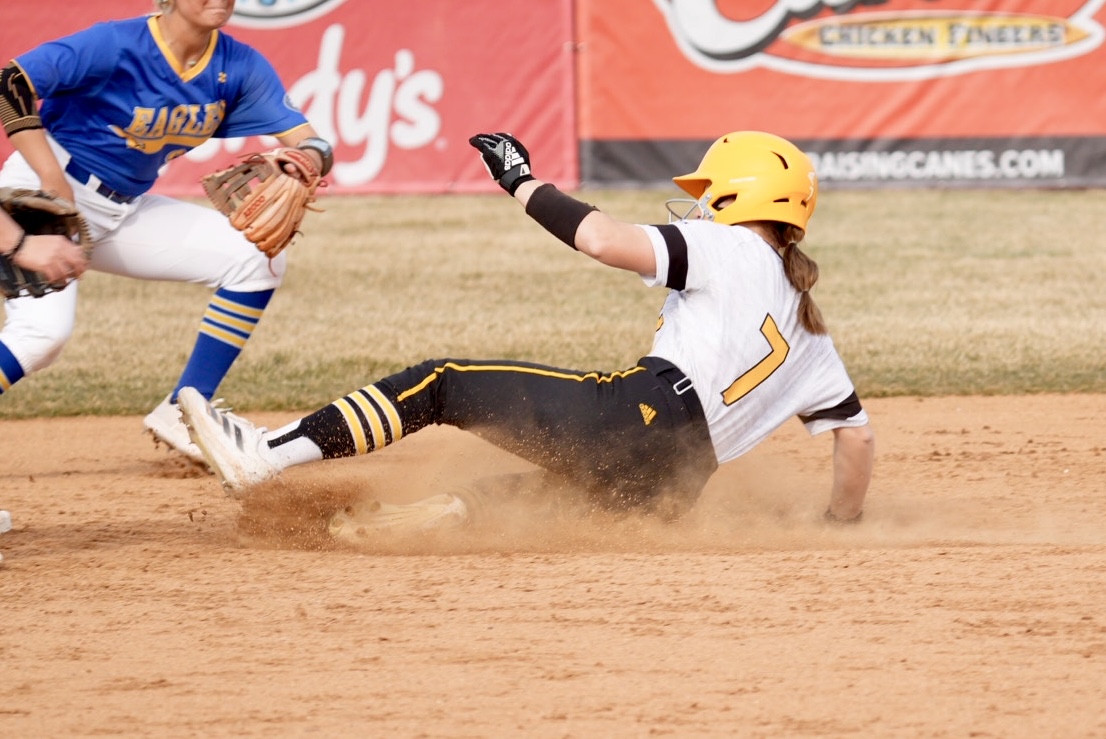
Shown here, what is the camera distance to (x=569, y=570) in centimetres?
391

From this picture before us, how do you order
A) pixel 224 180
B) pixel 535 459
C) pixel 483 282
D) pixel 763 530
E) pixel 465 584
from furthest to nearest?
pixel 483 282 < pixel 224 180 < pixel 763 530 < pixel 535 459 < pixel 465 584

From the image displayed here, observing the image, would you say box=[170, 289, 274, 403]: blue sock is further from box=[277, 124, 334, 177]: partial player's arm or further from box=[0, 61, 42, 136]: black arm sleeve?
box=[0, 61, 42, 136]: black arm sleeve

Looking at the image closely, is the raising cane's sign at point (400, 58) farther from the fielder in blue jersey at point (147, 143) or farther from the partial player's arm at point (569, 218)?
the partial player's arm at point (569, 218)

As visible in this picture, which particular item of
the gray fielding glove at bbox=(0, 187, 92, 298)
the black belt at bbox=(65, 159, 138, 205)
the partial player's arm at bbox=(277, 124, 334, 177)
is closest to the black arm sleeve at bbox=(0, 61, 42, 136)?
the black belt at bbox=(65, 159, 138, 205)

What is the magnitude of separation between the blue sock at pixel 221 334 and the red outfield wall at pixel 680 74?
745 centimetres

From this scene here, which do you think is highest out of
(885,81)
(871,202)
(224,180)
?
(224,180)

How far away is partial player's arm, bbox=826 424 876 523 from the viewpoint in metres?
4.38

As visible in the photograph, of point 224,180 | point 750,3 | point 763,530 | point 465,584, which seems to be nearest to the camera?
point 465,584

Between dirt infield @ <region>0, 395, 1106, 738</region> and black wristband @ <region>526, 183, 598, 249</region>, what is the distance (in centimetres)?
90

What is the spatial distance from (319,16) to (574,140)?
2.44 m

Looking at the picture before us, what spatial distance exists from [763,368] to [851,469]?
1.83 feet

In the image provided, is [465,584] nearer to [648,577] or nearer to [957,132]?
[648,577]

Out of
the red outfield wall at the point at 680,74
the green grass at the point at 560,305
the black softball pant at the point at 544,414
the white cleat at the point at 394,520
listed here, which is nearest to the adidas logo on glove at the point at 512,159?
the black softball pant at the point at 544,414

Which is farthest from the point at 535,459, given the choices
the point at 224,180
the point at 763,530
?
the point at 224,180
